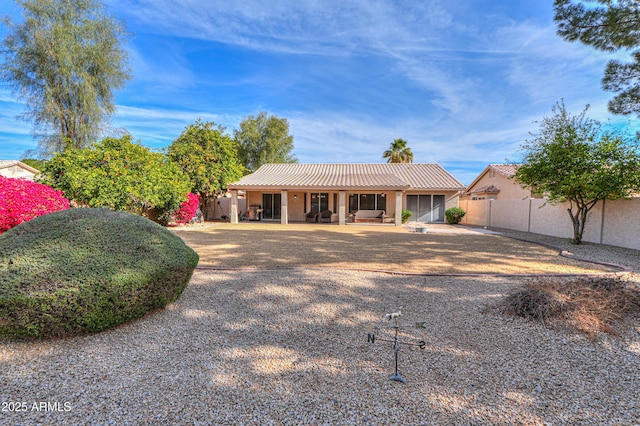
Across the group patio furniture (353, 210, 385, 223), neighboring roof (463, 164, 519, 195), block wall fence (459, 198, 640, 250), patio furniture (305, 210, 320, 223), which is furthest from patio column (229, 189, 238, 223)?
neighboring roof (463, 164, 519, 195)

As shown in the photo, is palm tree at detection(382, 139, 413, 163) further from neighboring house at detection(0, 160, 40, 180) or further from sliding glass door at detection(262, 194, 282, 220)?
neighboring house at detection(0, 160, 40, 180)

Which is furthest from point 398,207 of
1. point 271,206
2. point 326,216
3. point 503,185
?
point 271,206

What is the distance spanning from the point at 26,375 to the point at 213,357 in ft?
5.24

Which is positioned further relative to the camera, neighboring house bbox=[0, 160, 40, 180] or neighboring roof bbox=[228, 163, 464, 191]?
neighboring house bbox=[0, 160, 40, 180]

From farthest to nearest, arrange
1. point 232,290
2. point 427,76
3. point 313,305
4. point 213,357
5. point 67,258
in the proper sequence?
point 427,76, point 232,290, point 313,305, point 67,258, point 213,357

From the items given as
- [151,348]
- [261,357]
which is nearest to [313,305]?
[261,357]

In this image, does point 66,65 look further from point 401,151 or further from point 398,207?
point 401,151

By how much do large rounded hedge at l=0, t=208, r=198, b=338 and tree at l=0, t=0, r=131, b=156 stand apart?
14.9 meters

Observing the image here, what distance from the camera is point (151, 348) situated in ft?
10.5

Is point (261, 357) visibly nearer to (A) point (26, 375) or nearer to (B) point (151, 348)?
(B) point (151, 348)

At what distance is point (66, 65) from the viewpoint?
51.7 ft

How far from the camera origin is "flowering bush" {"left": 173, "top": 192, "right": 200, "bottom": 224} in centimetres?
1697

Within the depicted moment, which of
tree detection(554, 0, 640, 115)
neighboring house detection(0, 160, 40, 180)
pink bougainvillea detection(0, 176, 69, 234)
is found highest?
tree detection(554, 0, 640, 115)

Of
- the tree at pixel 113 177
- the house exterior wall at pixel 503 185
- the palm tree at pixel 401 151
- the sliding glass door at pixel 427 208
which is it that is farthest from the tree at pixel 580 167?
the palm tree at pixel 401 151
